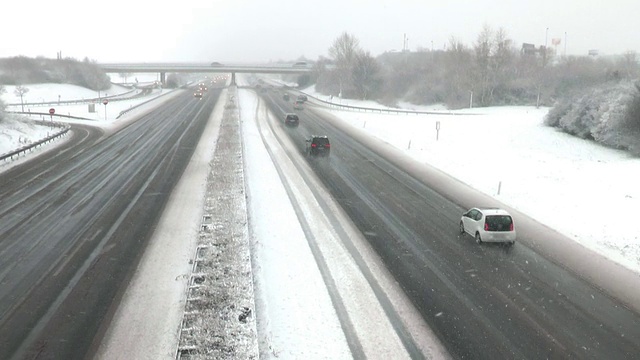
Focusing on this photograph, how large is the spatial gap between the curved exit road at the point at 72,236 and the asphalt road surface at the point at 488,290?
9.18 meters

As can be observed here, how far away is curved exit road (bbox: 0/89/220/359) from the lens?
12.1 meters

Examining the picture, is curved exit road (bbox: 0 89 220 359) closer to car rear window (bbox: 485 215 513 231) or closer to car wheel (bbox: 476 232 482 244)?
car wheel (bbox: 476 232 482 244)

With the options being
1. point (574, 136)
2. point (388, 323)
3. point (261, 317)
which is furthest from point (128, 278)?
point (574, 136)

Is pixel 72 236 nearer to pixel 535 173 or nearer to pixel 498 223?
pixel 498 223

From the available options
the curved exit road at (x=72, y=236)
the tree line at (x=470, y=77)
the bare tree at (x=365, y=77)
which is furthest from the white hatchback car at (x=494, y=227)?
the bare tree at (x=365, y=77)

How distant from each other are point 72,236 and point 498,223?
16.9 metres

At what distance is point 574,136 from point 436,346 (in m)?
38.3

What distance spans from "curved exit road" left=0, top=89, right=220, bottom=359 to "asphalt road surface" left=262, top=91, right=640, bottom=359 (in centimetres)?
918

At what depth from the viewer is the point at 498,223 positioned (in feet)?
62.6

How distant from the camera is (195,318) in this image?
12.5 metres

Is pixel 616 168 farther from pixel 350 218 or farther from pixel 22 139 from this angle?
pixel 22 139

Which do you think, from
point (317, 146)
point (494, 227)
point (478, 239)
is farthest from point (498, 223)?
point (317, 146)

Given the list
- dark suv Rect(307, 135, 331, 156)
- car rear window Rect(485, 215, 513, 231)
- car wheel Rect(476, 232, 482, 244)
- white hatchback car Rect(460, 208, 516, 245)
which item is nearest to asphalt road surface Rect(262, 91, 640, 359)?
car wheel Rect(476, 232, 482, 244)

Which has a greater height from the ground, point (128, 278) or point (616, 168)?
point (616, 168)
